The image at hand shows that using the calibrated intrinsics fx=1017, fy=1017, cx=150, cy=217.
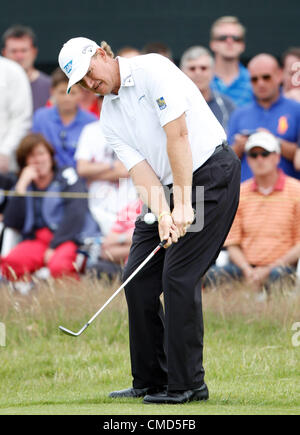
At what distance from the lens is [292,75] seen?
10.3 metres

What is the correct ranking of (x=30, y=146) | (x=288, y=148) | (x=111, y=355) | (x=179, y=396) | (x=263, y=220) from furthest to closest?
(x=30, y=146), (x=288, y=148), (x=263, y=220), (x=111, y=355), (x=179, y=396)

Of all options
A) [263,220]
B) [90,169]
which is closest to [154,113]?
[263,220]

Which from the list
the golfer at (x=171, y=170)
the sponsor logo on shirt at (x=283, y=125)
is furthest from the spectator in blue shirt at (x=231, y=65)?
the golfer at (x=171, y=170)

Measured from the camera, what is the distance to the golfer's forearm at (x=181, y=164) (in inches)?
227

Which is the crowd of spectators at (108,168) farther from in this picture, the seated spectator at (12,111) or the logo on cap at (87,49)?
the logo on cap at (87,49)

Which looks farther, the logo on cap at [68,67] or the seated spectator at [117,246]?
the seated spectator at [117,246]

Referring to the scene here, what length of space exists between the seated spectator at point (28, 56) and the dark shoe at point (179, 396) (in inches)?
236

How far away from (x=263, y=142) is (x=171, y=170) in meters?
3.29

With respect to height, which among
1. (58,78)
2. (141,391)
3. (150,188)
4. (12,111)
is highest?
(58,78)

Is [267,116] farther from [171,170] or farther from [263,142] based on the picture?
[171,170]

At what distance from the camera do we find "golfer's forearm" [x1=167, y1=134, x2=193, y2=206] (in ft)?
18.9

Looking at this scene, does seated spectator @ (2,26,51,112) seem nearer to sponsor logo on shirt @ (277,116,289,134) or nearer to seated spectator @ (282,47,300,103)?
seated spectator @ (282,47,300,103)

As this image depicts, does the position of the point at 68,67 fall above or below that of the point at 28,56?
below

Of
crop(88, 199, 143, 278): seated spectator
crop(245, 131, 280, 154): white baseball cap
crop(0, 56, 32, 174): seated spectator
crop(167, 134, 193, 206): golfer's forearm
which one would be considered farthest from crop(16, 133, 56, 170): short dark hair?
crop(167, 134, 193, 206): golfer's forearm
